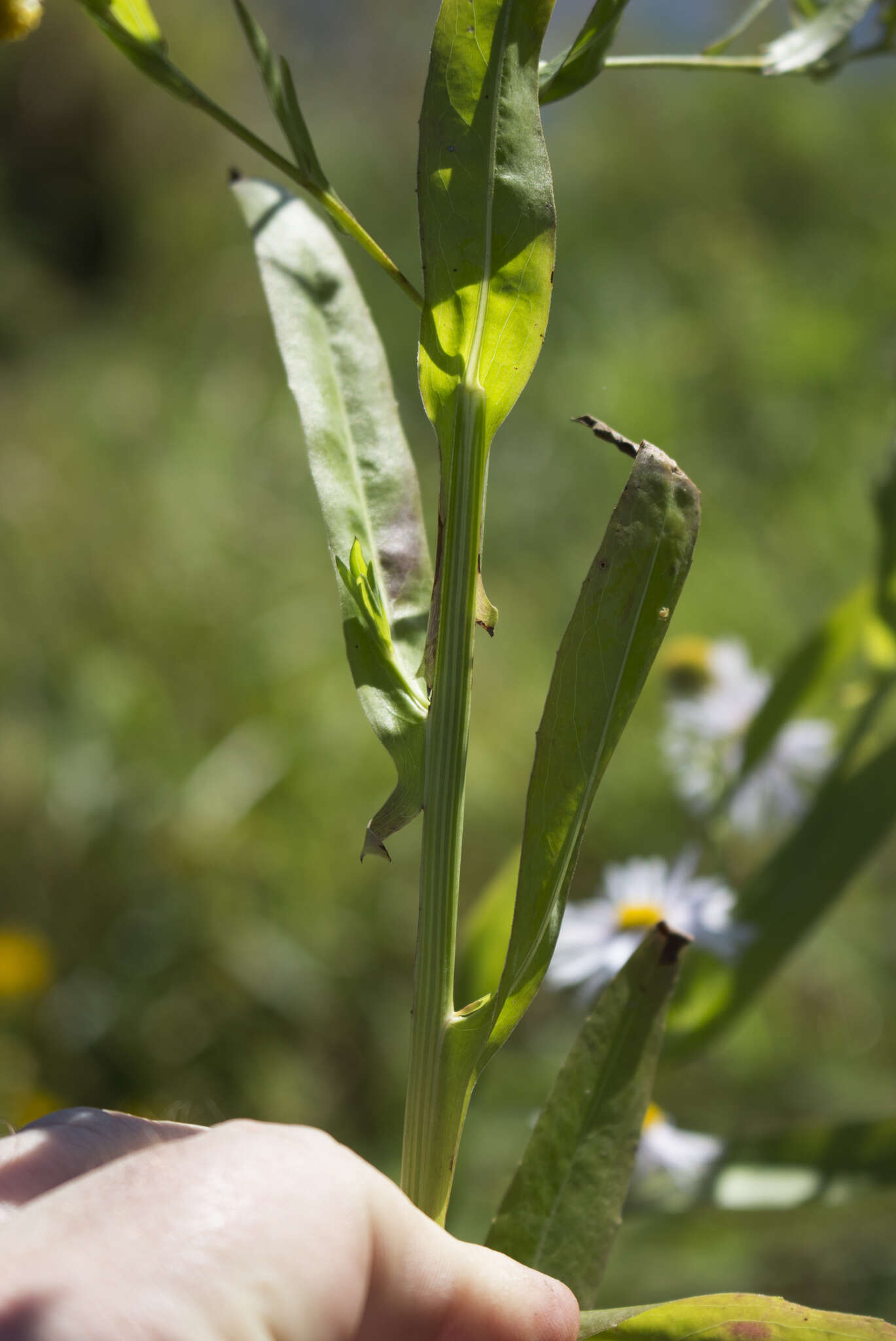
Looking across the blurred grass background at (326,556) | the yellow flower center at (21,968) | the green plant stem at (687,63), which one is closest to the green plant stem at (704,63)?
the green plant stem at (687,63)

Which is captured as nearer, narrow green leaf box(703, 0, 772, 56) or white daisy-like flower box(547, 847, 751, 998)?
narrow green leaf box(703, 0, 772, 56)

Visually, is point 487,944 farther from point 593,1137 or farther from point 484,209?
point 484,209

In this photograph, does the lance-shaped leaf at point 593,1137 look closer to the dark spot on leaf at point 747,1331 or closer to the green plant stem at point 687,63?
the dark spot on leaf at point 747,1331

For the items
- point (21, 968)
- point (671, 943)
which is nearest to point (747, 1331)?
point (671, 943)

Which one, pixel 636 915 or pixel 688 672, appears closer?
pixel 636 915

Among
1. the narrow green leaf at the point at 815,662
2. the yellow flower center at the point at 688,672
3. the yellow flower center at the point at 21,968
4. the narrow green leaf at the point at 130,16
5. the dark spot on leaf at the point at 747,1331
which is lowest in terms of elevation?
the yellow flower center at the point at 21,968

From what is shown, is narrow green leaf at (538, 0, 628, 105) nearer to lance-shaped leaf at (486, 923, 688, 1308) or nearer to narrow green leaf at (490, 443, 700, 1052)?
narrow green leaf at (490, 443, 700, 1052)

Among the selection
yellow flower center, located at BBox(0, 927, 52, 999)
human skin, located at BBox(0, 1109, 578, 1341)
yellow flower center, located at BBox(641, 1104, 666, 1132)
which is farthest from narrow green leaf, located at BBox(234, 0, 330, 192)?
yellow flower center, located at BBox(0, 927, 52, 999)
